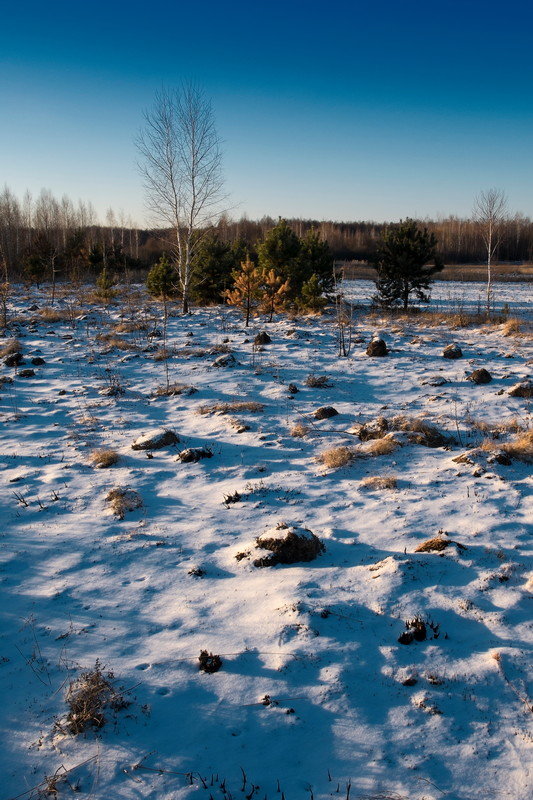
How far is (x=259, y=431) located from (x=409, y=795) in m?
5.71

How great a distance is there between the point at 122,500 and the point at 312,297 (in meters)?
13.9

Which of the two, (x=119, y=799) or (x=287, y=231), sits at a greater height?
(x=287, y=231)

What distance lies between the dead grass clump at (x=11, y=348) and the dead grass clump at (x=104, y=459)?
8204mm

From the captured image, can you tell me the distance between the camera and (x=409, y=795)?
2.46m

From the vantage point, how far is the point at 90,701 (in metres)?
3.00

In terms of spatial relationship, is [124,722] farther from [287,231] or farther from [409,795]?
[287,231]

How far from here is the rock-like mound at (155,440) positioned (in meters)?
7.35

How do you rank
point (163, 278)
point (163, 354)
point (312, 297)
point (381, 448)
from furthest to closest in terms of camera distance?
point (163, 278), point (312, 297), point (163, 354), point (381, 448)

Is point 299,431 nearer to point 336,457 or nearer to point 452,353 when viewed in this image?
point 336,457

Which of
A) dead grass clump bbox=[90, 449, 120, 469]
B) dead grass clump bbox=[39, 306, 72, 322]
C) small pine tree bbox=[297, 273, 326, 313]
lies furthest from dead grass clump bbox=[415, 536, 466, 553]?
dead grass clump bbox=[39, 306, 72, 322]

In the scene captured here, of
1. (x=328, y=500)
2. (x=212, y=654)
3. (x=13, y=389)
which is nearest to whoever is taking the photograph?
(x=212, y=654)

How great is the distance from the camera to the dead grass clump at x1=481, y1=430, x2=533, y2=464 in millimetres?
6281

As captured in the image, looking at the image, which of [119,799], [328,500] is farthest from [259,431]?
[119,799]

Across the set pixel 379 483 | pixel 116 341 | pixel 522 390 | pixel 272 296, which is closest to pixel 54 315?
pixel 116 341
